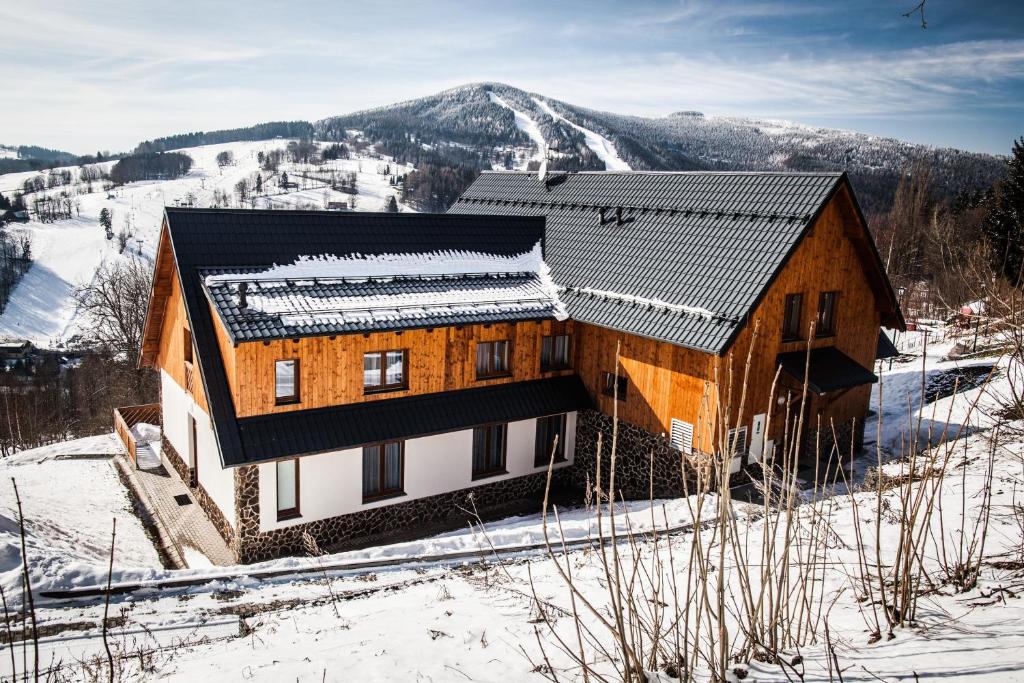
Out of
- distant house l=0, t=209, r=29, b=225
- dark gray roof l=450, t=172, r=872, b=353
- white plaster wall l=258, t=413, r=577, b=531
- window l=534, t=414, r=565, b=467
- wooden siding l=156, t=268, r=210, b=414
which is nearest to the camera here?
white plaster wall l=258, t=413, r=577, b=531

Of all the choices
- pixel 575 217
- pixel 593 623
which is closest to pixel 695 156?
pixel 575 217

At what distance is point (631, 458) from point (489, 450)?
3.75 m

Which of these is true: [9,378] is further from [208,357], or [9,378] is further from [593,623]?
[593,623]

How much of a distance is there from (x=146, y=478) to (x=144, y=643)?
1118cm

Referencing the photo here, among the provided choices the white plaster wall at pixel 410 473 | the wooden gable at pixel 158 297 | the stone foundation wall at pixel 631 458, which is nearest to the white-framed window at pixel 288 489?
the white plaster wall at pixel 410 473

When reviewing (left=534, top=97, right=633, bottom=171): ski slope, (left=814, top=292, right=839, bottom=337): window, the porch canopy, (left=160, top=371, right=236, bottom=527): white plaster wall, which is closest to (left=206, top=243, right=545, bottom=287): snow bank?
(left=160, top=371, right=236, bottom=527): white plaster wall

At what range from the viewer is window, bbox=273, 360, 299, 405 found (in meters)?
13.9

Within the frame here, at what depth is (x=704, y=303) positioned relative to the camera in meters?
15.3

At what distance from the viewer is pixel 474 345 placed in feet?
53.7

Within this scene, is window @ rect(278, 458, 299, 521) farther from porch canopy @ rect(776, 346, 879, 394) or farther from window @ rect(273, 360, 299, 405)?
porch canopy @ rect(776, 346, 879, 394)

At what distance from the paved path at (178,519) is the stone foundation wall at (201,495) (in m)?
0.12

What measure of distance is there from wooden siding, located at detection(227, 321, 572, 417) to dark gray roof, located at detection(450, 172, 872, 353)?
2041mm

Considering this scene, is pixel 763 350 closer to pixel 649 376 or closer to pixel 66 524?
pixel 649 376

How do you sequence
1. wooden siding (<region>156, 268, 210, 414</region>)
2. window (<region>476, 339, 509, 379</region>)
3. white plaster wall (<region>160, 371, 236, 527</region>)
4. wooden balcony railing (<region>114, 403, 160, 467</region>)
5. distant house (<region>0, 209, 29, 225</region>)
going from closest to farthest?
white plaster wall (<region>160, 371, 236, 527</region>) < wooden siding (<region>156, 268, 210, 414</region>) < window (<region>476, 339, 509, 379</region>) < wooden balcony railing (<region>114, 403, 160, 467</region>) < distant house (<region>0, 209, 29, 225</region>)
